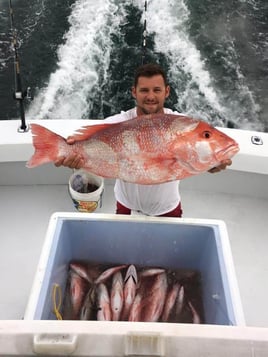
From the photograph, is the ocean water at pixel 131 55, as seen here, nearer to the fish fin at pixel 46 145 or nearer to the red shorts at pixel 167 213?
the red shorts at pixel 167 213

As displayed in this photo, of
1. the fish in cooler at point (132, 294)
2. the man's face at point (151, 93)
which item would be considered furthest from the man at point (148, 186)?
the fish in cooler at point (132, 294)

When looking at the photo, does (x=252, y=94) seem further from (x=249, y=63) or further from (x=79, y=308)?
(x=79, y=308)

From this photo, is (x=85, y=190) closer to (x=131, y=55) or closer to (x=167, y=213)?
(x=167, y=213)

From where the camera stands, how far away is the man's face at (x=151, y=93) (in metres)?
1.93

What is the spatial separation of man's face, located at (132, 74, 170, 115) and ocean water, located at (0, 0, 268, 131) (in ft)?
14.6

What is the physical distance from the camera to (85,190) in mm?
3031

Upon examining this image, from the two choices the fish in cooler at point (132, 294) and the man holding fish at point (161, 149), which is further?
the fish in cooler at point (132, 294)

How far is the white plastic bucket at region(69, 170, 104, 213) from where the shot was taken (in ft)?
9.49

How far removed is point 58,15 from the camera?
863 centimetres

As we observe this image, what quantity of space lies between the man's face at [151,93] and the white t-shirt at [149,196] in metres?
0.13

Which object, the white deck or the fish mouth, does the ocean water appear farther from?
the fish mouth

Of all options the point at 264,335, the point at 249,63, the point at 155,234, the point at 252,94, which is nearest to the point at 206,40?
the point at 249,63

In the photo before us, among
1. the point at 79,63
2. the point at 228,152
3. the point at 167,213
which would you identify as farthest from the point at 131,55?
the point at 228,152

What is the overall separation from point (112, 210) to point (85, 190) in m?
0.32
